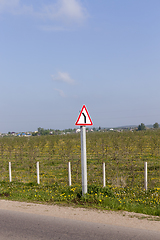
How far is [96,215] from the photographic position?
7508 mm

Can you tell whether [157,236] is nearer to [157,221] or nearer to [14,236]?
[157,221]

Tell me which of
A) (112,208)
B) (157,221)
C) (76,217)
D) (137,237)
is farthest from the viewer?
(112,208)

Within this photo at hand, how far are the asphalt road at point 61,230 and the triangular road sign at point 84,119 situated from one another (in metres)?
3.36

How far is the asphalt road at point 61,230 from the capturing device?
5895mm

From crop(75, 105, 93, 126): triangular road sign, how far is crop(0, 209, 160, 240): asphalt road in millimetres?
3364

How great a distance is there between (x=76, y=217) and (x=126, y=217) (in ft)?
4.45

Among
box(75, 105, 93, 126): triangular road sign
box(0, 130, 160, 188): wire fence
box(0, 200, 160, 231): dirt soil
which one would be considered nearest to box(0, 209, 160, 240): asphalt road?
box(0, 200, 160, 231): dirt soil

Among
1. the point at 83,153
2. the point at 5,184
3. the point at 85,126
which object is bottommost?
the point at 5,184

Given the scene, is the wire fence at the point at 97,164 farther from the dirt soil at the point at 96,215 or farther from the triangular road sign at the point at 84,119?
the dirt soil at the point at 96,215

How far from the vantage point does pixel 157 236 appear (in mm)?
5793

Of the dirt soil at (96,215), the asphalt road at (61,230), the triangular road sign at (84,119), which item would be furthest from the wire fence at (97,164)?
the asphalt road at (61,230)

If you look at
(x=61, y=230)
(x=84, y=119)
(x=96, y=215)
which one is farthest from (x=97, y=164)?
(x=61, y=230)

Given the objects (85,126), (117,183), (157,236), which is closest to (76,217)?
(157,236)

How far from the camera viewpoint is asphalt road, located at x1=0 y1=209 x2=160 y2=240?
5.89m
